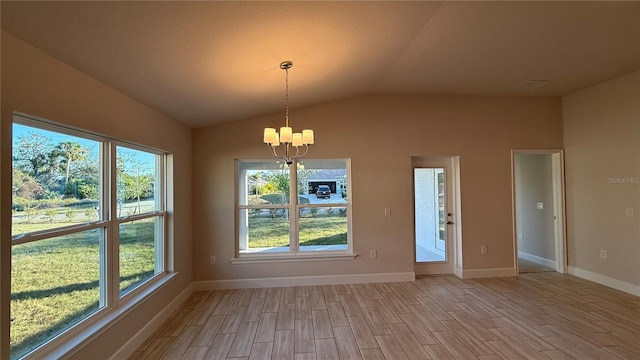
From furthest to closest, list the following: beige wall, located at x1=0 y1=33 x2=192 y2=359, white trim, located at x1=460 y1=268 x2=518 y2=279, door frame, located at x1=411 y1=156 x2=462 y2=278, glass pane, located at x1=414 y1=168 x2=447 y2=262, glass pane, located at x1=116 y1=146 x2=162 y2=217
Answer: glass pane, located at x1=414 y1=168 x2=447 y2=262 < door frame, located at x1=411 y1=156 x2=462 y2=278 < white trim, located at x1=460 y1=268 x2=518 y2=279 < glass pane, located at x1=116 y1=146 x2=162 y2=217 < beige wall, located at x1=0 y1=33 x2=192 y2=359

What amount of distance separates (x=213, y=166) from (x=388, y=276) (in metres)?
3.26

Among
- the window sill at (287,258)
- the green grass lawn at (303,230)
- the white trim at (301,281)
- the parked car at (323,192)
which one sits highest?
the parked car at (323,192)

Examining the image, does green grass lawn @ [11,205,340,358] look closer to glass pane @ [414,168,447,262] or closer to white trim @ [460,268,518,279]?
glass pane @ [414,168,447,262]

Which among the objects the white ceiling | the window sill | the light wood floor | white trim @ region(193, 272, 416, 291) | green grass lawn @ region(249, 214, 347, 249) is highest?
the white ceiling

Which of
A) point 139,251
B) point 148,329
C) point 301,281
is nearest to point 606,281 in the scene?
point 301,281

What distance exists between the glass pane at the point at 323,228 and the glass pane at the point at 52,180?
110 inches

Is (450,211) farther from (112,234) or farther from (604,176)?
(112,234)

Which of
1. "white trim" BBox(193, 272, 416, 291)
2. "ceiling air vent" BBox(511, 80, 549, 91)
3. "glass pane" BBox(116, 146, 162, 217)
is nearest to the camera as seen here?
"glass pane" BBox(116, 146, 162, 217)

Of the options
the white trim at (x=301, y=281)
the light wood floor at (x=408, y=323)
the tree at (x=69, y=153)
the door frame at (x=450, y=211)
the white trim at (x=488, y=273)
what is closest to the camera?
the tree at (x=69, y=153)

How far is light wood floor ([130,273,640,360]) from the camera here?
104 inches

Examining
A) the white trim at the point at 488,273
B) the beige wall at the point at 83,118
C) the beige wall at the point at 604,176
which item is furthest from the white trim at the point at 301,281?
the beige wall at the point at 604,176

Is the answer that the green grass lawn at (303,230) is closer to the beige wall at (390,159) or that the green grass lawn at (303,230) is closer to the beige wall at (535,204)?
the beige wall at (390,159)

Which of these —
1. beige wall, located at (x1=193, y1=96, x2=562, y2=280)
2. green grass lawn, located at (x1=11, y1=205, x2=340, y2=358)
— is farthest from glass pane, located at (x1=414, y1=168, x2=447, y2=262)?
green grass lawn, located at (x1=11, y1=205, x2=340, y2=358)

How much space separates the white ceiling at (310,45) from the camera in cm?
173
